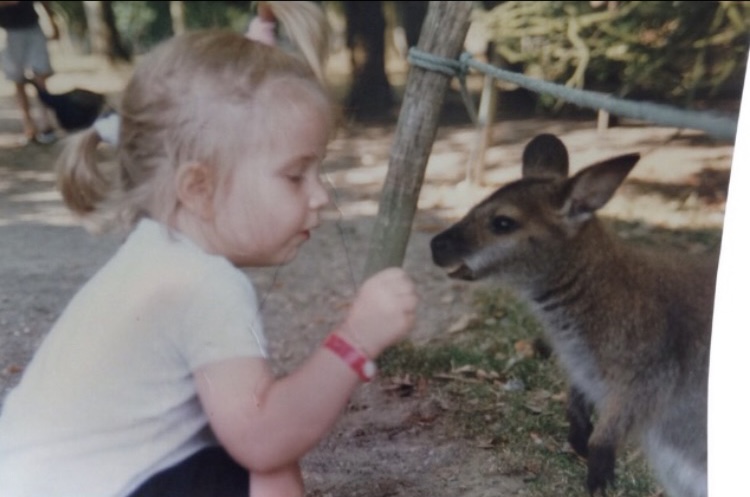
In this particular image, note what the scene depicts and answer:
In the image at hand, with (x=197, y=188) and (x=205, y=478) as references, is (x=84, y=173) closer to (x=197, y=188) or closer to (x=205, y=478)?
(x=197, y=188)

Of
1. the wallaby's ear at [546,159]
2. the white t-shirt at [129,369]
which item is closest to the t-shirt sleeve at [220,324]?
the white t-shirt at [129,369]

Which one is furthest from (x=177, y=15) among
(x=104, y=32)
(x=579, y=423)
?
(x=579, y=423)

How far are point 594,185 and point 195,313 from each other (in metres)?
0.45

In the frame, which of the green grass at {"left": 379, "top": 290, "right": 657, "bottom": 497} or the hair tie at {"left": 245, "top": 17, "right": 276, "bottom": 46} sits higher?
the hair tie at {"left": 245, "top": 17, "right": 276, "bottom": 46}

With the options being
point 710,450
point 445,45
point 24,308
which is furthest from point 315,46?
point 710,450

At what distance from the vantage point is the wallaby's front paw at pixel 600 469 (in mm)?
1263

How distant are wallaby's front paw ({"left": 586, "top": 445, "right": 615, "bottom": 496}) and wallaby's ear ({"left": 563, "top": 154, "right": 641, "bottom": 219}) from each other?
27 centimetres

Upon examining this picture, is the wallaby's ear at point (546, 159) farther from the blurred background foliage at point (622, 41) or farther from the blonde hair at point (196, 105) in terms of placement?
the blonde hair at point (196, 105)

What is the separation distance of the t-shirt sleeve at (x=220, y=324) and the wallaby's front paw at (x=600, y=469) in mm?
428

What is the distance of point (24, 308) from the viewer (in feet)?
4.06

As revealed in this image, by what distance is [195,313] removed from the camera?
107cm

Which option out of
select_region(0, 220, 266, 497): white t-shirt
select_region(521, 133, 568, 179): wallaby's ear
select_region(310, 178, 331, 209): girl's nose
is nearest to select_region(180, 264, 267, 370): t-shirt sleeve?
select_region(0, 220, 266, 497): white t-shirt

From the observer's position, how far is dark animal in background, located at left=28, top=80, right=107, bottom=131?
3.92ft

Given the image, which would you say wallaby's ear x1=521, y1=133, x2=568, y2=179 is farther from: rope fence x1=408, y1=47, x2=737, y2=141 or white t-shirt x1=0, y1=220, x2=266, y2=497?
white t-shirt x1=0, y1=220, x2=266, y2=497
